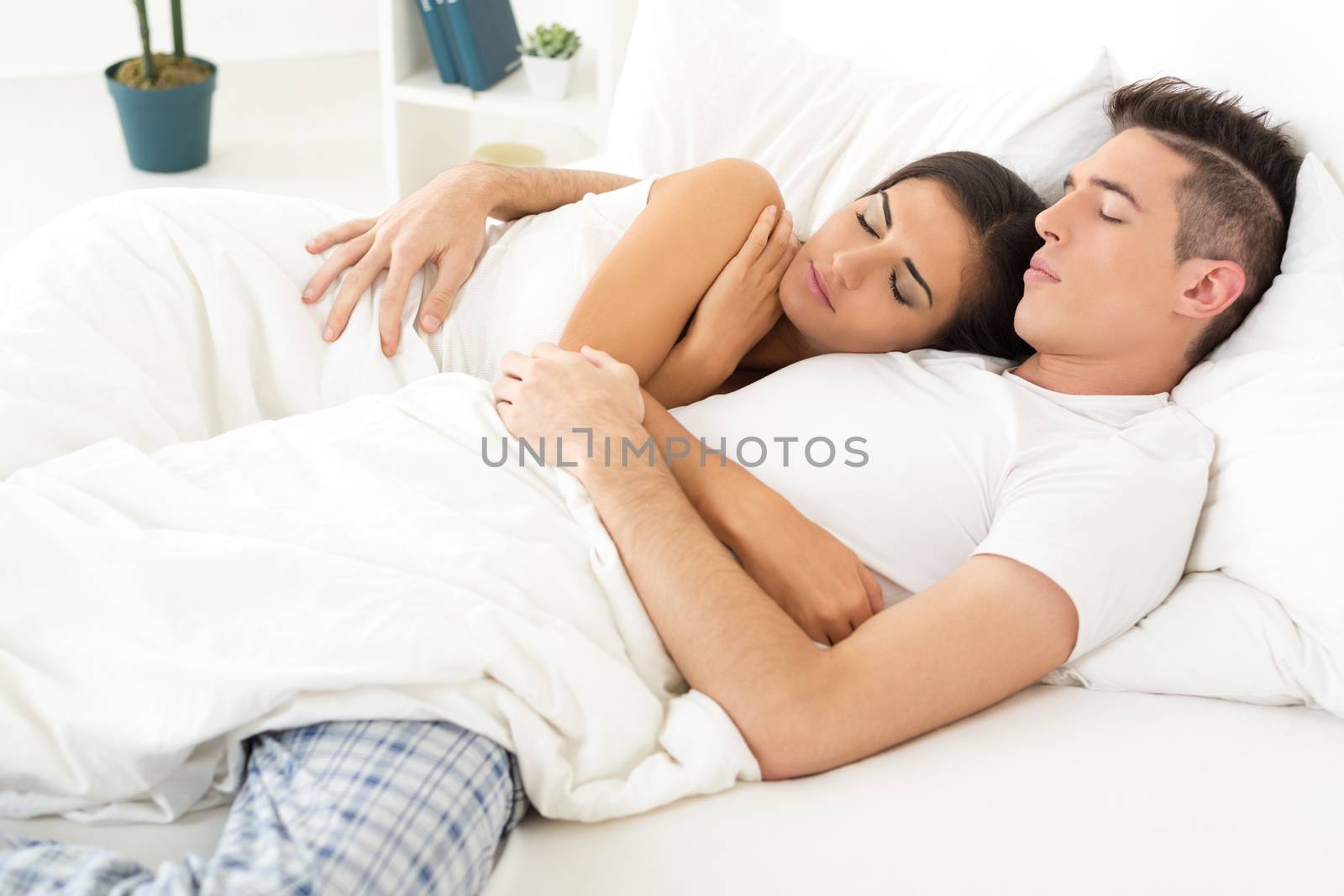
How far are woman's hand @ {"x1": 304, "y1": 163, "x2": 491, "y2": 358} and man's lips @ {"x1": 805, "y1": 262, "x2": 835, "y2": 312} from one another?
0.47 m

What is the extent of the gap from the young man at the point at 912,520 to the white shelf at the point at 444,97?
1.26 meters

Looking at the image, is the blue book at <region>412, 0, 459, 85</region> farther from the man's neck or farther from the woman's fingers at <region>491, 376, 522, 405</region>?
the man's neck

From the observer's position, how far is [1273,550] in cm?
118

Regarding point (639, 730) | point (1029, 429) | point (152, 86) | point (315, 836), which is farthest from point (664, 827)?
point (152, 86)

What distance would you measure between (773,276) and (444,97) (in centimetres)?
161

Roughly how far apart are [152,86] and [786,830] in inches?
116

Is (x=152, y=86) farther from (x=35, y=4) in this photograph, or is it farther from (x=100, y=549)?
(x=100, y=549)

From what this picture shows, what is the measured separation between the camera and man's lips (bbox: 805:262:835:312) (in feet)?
4.85

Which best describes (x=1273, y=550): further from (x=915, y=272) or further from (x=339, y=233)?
(x=339, y=233)

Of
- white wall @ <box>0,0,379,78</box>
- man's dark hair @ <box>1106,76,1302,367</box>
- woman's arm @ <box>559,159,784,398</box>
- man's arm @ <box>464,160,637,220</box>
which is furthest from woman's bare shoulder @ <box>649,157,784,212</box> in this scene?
white wall @ <box>0,0,379,78</box>

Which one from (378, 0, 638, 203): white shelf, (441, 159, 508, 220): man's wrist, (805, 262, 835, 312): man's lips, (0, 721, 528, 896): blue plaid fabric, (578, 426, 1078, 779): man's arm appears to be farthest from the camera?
(378, 0, 638, 203): white shelf

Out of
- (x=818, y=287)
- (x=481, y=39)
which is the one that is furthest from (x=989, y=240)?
(x=481, y=39)

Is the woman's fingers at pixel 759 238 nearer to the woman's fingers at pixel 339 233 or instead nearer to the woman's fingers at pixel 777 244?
the woman's fingers at pixel 777 244

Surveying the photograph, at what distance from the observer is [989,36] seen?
201 centimetres
